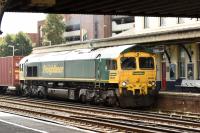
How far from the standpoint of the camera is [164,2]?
59.8 ft

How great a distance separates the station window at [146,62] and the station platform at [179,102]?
164cm

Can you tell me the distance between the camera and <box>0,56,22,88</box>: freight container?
1567 inches

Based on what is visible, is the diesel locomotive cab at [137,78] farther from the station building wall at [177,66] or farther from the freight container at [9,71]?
the freight container at [9,71]

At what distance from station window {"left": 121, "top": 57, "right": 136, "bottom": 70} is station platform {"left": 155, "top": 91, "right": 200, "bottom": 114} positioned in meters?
2.30

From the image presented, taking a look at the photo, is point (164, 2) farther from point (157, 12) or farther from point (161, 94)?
point (161, 94)

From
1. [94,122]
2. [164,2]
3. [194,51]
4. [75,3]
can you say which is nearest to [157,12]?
[164,2]

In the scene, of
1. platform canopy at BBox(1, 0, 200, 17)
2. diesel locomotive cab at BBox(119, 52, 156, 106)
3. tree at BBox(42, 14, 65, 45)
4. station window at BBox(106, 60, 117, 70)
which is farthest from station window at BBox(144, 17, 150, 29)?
tree at BBox(42, 14, 65, 45)

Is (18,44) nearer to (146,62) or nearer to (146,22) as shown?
(146,22)

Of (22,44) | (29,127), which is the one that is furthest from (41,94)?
(22,44)

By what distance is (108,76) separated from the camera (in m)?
25.9

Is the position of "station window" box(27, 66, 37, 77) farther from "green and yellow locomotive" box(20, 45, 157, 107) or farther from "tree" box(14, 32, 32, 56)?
"tree" box(14, 32, 32, 56)

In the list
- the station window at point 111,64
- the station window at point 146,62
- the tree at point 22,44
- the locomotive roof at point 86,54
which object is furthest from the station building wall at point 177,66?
the tree at point 22,44

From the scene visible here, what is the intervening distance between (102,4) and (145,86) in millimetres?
8017

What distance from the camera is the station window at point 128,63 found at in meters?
25.6
